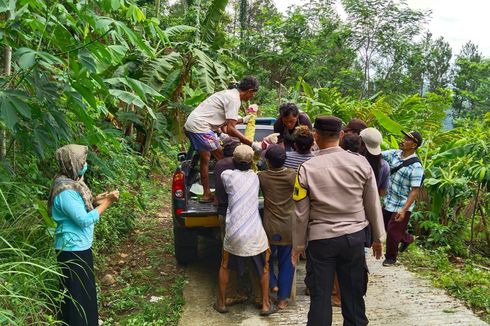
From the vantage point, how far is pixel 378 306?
464cm

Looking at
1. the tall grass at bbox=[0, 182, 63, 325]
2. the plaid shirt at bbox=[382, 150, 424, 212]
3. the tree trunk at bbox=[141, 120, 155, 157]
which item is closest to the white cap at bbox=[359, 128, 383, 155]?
the plaid shirt at bbox=[382, 150, 424, 212]

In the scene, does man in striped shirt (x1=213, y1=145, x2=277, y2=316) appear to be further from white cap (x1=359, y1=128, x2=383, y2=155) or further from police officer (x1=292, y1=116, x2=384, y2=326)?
white cap (x1=359, y1=128, x2=383, y2=155)

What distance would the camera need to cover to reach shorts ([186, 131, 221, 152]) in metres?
5.31

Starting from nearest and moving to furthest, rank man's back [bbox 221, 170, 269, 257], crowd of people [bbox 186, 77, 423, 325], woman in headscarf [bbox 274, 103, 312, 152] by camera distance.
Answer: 1. crowd of people [bbox 186, 77, 423, 325]
2. man's back [bbox 221, 170, 269, 257]
3. woman in headscarf [bbox 274, 103, 312, 152]

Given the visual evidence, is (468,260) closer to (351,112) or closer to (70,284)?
(351,112)

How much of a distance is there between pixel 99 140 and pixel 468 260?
5386 mm

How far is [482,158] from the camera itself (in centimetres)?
635

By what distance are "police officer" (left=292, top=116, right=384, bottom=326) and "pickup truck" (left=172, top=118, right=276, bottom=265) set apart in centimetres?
136

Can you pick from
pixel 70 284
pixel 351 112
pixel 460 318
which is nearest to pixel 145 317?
pixel 70 284

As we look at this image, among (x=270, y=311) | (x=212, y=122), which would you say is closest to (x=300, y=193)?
(x=270, y=311)

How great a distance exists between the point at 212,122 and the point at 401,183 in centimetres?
234

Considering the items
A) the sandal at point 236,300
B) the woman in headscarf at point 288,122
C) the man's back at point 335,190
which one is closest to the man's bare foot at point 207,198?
the woman in headscarf at point 288,122

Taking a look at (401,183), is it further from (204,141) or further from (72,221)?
(72,221)

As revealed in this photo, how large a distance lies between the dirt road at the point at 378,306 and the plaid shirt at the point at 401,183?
90 centimetres
